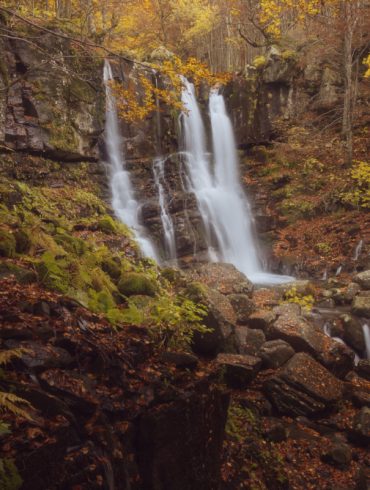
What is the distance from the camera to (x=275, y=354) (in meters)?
6.54

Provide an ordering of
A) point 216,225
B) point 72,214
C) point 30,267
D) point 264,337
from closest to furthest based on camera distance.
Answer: point 30,267
point 264,337
point 72,214
point 216,225

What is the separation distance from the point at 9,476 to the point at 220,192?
51.0 ft

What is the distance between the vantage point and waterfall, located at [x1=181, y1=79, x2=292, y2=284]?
14.7m

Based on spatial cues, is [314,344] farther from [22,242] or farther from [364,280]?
[22,242]

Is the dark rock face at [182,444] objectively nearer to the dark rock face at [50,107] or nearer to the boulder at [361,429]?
the boulder at [361,429]

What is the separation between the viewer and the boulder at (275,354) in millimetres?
6469

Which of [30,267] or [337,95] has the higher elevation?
[337,95]

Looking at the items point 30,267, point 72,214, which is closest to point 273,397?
point 30,267

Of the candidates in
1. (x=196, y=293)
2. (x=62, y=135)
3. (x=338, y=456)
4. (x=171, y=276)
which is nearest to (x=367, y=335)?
(x=338, y=456)

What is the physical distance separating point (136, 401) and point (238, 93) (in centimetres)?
1843

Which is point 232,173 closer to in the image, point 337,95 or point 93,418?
point 337,95

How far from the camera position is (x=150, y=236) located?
13.5 metres

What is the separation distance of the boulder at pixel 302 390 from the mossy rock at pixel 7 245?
4450 mm

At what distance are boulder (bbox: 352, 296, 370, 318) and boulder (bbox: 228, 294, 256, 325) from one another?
8.36ft
